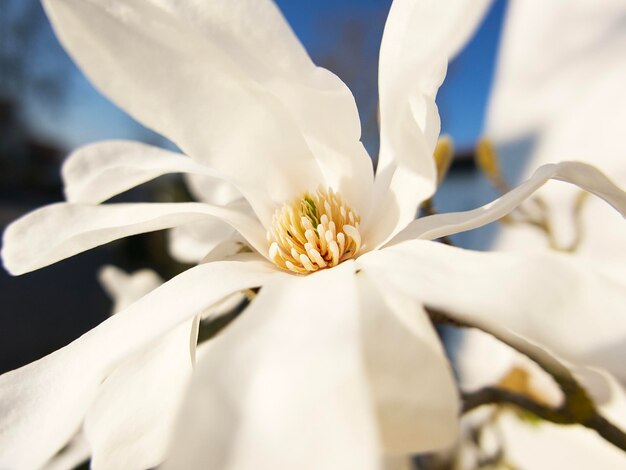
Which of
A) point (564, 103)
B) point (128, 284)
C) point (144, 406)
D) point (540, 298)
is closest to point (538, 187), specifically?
point (540, 298)

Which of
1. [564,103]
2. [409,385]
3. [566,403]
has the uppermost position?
[409,385]

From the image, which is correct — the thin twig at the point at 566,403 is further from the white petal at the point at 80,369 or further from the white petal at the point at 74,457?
the white petal at the point at 74,457

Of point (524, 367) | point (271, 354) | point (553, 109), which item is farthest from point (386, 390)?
point (553, 109)

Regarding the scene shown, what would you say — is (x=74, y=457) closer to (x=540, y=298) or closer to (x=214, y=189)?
(x=214, y=189)

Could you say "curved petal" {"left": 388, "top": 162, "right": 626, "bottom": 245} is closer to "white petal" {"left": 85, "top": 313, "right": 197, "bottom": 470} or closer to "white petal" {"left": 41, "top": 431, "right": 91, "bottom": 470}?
"white petal" {"left": 85, "top": 313, "right": 197, "bottom": 470}

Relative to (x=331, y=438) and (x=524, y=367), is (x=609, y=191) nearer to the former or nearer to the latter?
(x=331, y=438)

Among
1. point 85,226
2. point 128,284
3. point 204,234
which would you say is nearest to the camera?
point 85,226

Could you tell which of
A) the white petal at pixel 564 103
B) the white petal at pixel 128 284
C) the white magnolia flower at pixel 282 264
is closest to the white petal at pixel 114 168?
the white magnolia flower at pixel 282 264
